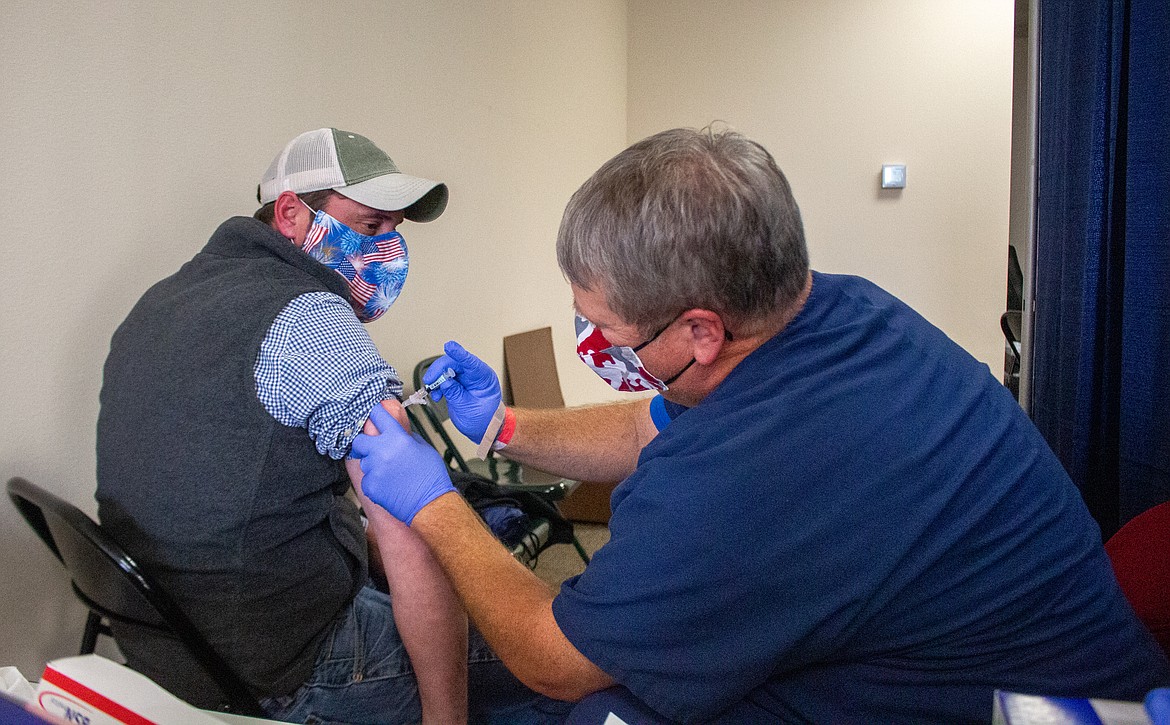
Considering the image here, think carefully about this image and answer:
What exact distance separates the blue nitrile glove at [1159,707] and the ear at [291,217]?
131 centimetres

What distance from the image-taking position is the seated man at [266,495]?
1064 millimetres

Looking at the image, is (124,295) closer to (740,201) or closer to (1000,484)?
(740,201)

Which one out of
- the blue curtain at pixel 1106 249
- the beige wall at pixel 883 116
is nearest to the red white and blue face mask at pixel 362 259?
the blue curtain at pixel 1106 249

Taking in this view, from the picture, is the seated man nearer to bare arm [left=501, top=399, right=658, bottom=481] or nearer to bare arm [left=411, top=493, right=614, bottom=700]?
bare arm [left=411, top=493, right=614, bottom=700]

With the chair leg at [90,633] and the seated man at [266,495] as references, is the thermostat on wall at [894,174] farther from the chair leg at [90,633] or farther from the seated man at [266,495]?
the chair leg at [90,633]

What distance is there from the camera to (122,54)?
4.63 feet

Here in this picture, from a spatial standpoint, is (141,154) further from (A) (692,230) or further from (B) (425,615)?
(A) (692,230)

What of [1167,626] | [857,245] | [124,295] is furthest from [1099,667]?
[857,245]

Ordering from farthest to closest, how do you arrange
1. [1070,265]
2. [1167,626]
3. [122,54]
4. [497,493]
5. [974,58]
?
1. [974,58]
2. [497,493]
3. [1070,265]
4. [122,54]
5. [1167,626]

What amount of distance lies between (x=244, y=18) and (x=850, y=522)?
1.62 meters

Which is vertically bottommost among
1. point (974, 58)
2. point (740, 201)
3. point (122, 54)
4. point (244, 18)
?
point (740, 201)

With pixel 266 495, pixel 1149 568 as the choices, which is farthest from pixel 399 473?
pixel 1149 568

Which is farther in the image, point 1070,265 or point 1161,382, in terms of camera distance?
point 1070,265

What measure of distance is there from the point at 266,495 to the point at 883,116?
4.26 metres
